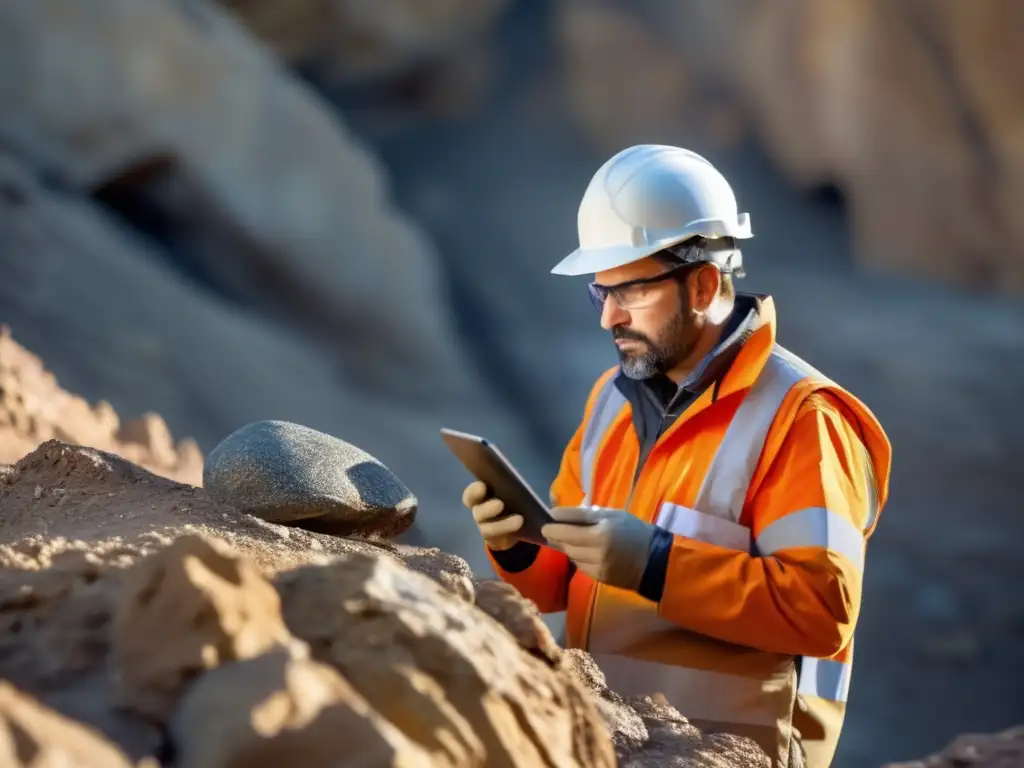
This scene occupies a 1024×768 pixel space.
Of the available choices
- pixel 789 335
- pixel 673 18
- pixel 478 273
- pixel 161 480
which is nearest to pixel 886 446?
pixel 161 480

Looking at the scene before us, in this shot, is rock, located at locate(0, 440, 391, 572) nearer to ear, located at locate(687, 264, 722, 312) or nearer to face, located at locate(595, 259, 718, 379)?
face, located at locate(595, 259, 718, 379)

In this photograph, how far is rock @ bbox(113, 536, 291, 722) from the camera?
72.0 inches

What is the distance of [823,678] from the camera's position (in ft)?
9.95

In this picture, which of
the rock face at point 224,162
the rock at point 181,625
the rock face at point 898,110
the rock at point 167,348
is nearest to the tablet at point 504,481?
the rock at point 181,625

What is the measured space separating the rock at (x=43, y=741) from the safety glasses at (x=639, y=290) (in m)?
1.85

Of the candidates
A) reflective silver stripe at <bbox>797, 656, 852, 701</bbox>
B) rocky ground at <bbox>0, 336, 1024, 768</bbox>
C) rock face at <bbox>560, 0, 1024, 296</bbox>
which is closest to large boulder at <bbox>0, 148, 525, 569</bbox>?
reflective silver stripe at <bbox>797, 656, 852, 701</bbox>

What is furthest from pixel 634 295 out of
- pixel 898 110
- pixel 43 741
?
pixel 898 110

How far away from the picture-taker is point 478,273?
13242 mm

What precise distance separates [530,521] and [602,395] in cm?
66

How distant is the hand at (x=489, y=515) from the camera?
9.93ft

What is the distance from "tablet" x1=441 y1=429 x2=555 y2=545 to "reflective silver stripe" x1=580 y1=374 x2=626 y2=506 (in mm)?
415

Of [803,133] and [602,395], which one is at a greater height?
[803,133]

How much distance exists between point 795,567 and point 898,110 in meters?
10.0

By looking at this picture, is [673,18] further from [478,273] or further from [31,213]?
[31,213]
